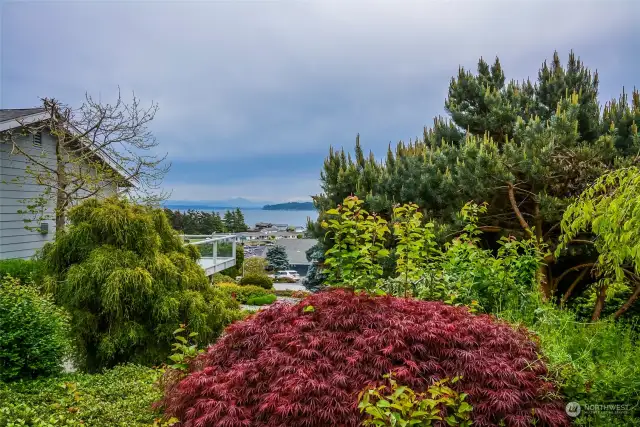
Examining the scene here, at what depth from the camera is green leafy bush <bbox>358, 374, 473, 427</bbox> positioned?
2.16 meters

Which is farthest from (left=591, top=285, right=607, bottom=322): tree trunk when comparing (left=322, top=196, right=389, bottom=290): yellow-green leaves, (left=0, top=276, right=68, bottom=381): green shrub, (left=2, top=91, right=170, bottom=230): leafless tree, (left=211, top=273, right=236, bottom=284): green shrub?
(left=211, top=273, right=236, bottom=284): green shrub

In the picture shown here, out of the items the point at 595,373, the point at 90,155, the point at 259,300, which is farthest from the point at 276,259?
the point at 595,373

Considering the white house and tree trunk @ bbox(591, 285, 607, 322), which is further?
the white house

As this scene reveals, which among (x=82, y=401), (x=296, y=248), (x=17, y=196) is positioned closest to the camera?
(x=82, y=401)

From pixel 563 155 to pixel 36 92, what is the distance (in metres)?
10.3

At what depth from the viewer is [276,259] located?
31.6 metres

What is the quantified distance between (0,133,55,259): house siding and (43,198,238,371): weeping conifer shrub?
14.2 ft

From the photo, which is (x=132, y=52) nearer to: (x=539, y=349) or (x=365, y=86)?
(x=365, y=86)

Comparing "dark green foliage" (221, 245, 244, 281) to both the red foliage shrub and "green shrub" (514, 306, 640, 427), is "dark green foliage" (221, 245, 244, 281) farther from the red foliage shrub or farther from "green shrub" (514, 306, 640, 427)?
"green shrub" (514, 306, 640, 427)

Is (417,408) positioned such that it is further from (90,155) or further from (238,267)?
(238,267)

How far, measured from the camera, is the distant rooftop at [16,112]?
8970 millimetres

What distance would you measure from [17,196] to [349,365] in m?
9.53

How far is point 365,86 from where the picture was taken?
27.2 feet

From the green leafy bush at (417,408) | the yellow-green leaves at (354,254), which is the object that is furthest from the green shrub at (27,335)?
the green leafy bush at (417,408)
